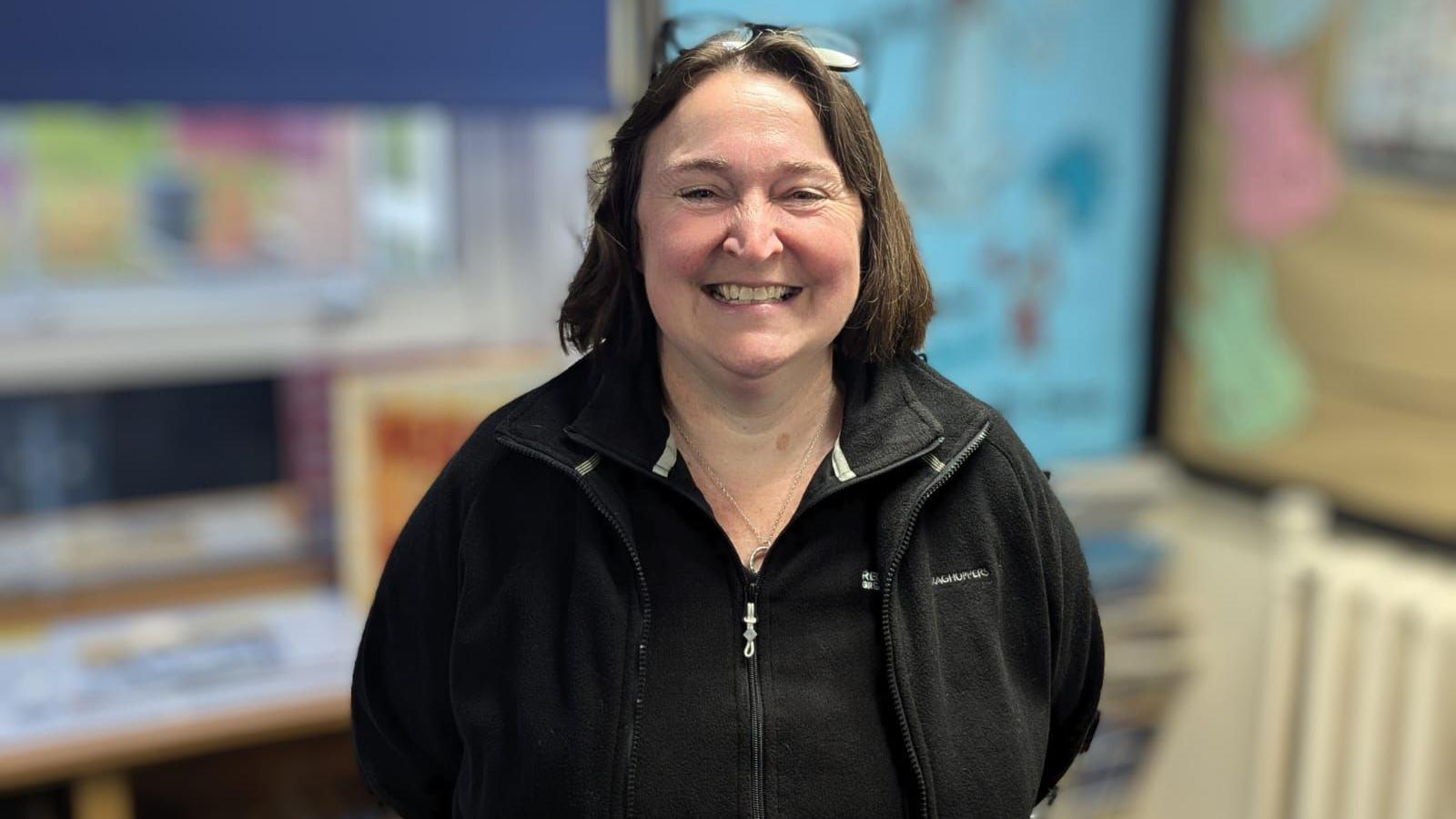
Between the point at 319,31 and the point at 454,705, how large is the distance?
3.81ft

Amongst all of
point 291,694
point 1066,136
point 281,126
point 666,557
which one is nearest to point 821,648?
point 666,557

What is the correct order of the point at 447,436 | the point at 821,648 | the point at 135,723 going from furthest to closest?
the point at 447,436 → the point at 135,723 → the point at 821,648

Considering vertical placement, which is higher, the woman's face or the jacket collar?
the woman's face

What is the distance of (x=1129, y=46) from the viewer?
250cm

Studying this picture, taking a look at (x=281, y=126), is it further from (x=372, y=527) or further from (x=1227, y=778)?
(x=1227, y=778)

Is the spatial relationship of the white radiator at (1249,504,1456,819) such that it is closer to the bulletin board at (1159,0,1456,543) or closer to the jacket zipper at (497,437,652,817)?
the bulletin board at (1159,0,1456,543)

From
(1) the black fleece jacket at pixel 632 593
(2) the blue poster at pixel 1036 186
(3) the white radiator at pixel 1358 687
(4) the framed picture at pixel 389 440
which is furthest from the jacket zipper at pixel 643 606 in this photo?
(3) the white radiator at pixel 1358 687

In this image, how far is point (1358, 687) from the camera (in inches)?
86.3

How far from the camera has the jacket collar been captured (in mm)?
979

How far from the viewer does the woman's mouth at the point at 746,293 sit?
931 millimetres

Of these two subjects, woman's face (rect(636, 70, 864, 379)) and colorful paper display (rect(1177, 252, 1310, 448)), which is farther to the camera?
colorful paper display (rect(1177, 252, 1310, 448))

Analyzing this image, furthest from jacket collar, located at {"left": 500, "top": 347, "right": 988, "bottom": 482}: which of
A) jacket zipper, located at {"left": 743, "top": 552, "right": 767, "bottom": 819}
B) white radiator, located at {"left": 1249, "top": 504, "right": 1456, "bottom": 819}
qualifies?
white radiator, located at {"left": 1249, "top": 504, "right": 1456, "bottom": 819}

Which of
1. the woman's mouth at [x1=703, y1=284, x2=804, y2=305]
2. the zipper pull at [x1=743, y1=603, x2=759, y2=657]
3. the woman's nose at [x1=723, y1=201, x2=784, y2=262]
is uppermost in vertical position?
the woman's nose at [x1=723, y1=201, x2=784, y2=262]

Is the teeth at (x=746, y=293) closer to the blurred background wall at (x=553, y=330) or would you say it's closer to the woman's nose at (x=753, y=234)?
the woman's nose at (x=753, y=234)
